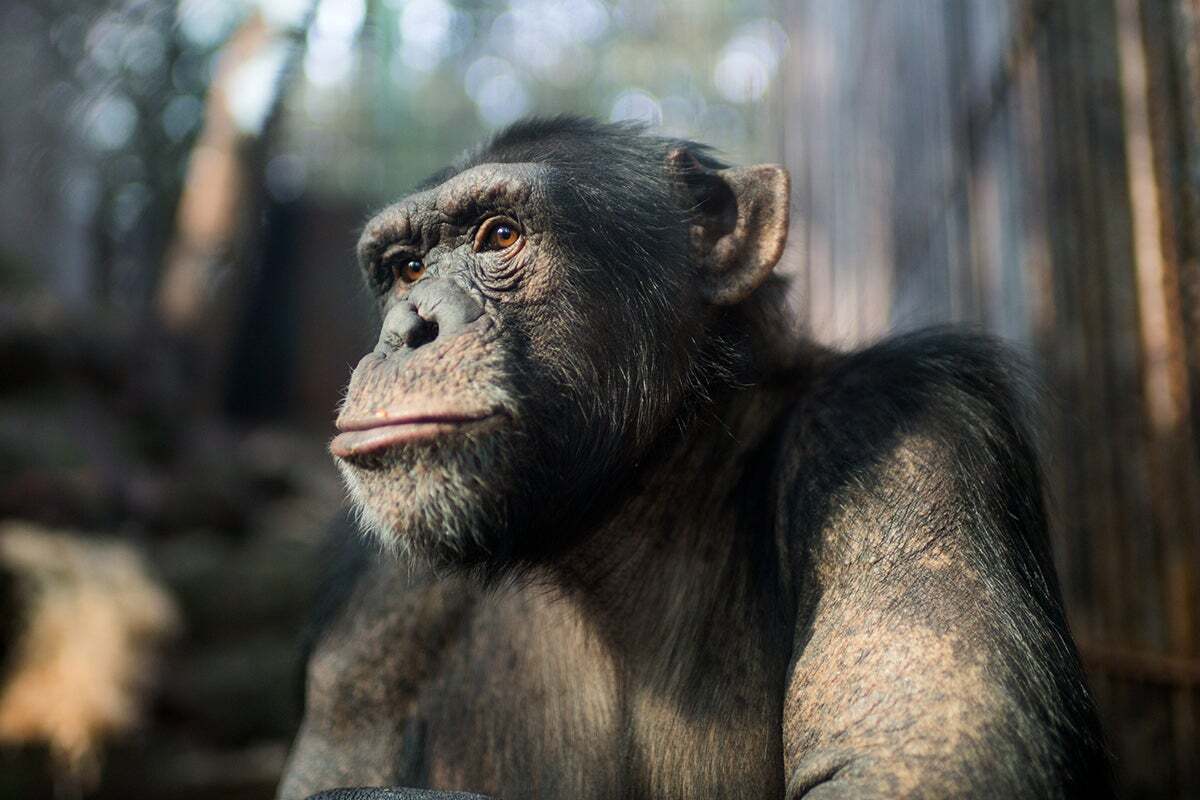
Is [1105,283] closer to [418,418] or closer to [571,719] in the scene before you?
[571,719]

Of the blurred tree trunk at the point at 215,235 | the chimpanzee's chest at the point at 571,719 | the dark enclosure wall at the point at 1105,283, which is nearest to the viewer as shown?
the chimpanzee's chest at the point at 571,719

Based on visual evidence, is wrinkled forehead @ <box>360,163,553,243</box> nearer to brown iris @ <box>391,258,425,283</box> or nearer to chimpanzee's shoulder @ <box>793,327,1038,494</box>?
brown iris @ <box>391,258,425,283</box>

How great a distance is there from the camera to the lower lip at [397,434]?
2734 mm

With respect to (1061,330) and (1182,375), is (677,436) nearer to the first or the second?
(1182,375)

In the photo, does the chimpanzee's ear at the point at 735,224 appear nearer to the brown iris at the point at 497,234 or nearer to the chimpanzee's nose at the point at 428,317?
the brown iris at the point at 497,234

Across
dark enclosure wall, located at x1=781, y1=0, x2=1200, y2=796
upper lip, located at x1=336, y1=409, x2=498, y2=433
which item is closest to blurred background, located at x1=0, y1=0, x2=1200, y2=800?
dark enclosure wall, located at x1=781, y1=0, x2=1200, y2=796

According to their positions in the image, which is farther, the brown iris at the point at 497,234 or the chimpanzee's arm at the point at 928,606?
the brown iris at the point at 497,234

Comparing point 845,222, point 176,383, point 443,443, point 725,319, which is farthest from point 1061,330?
point 176,383

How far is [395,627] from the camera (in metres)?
3.71

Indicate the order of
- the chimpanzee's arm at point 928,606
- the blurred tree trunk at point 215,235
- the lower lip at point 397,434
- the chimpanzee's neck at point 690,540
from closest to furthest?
1. the chimpanzee's arm at point 928,606
2. the lower lip at point 397,434
3. the chimpanzee's neck at point 690,540
4. the blurred tree trunk at point 215,235

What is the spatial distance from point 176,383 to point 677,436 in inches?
483

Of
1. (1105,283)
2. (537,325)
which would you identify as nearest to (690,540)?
(537,325)

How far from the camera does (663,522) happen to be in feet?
10.4

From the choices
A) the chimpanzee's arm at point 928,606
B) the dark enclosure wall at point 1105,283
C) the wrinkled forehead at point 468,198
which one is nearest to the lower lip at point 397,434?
the wrinkled forehead at point 468,198
